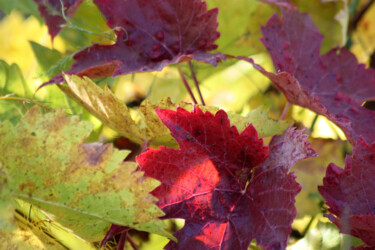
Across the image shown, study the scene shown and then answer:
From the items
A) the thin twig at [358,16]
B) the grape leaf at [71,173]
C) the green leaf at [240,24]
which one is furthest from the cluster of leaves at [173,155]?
the thin twig at [358,16]

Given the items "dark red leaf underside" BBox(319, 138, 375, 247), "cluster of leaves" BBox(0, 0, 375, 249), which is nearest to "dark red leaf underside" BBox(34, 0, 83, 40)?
"cluster of leaves" BBox(0, 0, 375, 249)

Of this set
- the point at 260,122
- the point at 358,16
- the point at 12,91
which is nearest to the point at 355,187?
the point at 260,122

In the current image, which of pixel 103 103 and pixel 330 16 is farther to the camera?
pixel 330 16

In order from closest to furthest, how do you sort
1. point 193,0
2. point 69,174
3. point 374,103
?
1. point 69,174
2. point 193,0
3. point 374,103

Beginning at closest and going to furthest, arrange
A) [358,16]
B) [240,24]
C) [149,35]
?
[149,35], [240,24], [358,16]

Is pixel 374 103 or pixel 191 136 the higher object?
pixel 191 136

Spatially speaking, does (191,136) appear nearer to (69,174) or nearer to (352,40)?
(69,174)

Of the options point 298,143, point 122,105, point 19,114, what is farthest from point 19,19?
point 298,143

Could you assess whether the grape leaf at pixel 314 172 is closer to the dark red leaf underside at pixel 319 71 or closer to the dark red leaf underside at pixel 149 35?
the dark red leaf underside at pixel 319 71

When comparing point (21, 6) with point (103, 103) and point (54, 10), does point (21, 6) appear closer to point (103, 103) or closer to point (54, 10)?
point (54, 10)
